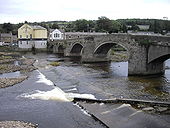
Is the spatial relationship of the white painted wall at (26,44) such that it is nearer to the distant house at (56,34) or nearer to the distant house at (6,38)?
the distant house at (56,34)

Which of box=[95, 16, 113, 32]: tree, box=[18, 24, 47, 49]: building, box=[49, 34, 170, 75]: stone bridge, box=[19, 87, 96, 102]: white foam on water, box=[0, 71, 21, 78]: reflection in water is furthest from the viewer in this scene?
box=[95, 16, 113, 32]: tree

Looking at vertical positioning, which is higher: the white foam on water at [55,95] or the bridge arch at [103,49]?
the bridge arch at [103,49]

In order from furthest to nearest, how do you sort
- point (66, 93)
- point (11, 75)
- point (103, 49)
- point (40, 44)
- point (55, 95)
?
point (40, 44) → point (103, 49) → point (11, 75) → point (66, 93) → point (55, 95)

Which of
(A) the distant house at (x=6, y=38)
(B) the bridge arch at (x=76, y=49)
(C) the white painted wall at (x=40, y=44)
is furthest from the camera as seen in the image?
(A) the distant house at (x=6, y=38)

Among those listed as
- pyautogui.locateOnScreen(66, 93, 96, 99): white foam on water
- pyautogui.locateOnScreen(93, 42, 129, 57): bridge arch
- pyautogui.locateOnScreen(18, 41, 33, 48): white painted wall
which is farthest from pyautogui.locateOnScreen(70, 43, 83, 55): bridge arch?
pyautogui.locateOnScreen(66, 93, 96, 99): white foam on water

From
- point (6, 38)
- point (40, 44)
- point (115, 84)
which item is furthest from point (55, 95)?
point (6, 38)

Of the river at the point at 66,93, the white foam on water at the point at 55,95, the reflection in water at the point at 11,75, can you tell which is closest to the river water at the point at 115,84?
the river at the point at 66,93

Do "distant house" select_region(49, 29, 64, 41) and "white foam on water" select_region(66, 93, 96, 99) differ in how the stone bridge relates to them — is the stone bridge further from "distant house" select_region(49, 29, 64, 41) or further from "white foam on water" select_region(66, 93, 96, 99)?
"distant house" select_region(49, 29, 64, 41)

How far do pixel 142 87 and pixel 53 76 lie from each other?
1598 centimetres

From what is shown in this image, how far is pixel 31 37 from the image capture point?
10250cm

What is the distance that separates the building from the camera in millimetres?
102544

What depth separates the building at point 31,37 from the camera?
10254 cm

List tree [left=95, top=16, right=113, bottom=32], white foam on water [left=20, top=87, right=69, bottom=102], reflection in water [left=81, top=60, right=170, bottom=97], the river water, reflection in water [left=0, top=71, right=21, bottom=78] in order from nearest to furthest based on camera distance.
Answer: white foam on water [left=20, top=87, right=69, bottom=102] → the river water → reflection in water [left=81, top=60, right=170, bottom=97] → reflection in water [left=0, top=71, right=21, bottom=78] → tree [left=95, top=16, right=113, bottom=32]

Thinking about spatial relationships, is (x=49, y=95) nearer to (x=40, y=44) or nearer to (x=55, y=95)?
(x=55, y=95)
